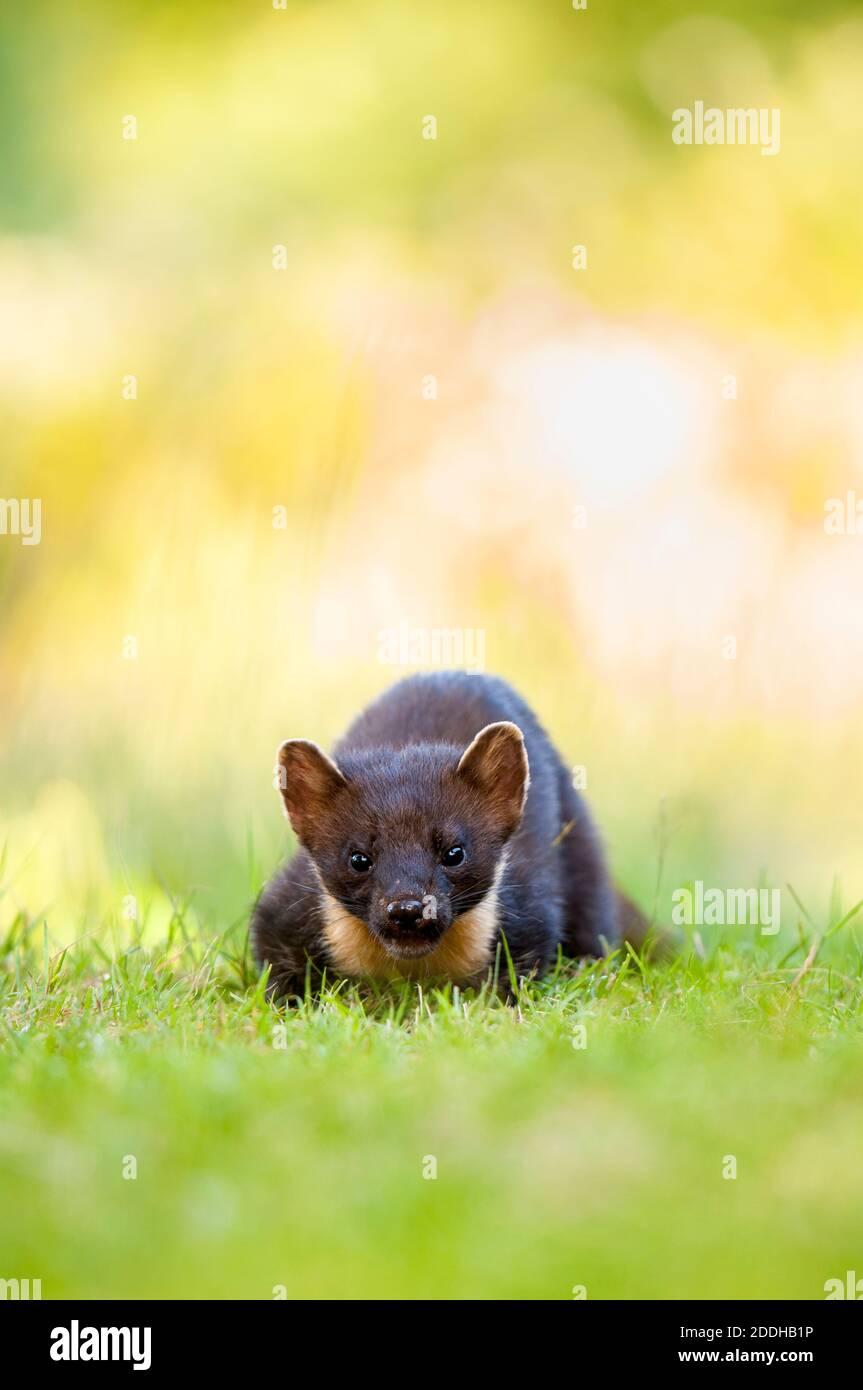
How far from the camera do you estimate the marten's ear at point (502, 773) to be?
7121 mm

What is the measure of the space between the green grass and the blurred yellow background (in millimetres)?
2579

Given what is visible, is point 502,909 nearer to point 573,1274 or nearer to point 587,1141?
point 587,1141

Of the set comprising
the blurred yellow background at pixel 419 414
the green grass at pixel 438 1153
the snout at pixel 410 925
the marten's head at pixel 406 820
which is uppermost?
the blurred yellow background at pixel 419 414

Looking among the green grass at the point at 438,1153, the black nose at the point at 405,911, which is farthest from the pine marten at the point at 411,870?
the green grass at the point at 438,1153

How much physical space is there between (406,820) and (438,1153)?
263 centimetres

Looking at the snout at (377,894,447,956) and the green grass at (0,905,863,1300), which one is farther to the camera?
the snout at (377,894,447,956)

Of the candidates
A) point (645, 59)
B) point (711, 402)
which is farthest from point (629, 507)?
point (645, 59)

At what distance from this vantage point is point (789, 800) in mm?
11086

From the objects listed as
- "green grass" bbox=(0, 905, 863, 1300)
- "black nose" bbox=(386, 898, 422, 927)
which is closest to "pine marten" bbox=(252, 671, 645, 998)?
"black nose" bbox=(386, 898, 422, 927)

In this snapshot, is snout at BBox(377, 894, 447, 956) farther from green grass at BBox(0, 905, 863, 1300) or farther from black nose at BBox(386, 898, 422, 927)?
green grass at BBox(0, 905, 863, 1300)

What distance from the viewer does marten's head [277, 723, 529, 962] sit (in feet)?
22.4

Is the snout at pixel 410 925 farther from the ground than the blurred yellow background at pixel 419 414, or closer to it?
closer to it

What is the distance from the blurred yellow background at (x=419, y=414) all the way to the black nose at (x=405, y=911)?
1843 mm

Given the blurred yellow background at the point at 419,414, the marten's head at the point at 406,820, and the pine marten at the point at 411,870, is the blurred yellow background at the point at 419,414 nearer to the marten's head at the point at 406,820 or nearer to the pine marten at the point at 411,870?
the pine marten at the point at 411,870
